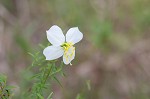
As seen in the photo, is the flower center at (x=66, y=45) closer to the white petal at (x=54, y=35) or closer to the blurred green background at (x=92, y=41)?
the white petal at (x=54, y=35)

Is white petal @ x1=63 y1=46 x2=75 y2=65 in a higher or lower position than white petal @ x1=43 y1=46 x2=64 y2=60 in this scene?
lower

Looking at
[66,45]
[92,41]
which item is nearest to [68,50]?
[66,45]

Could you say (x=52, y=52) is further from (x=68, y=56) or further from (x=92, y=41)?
(x=92, y=41)

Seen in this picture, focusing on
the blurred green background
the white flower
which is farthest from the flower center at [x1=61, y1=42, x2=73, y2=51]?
the blurred green background

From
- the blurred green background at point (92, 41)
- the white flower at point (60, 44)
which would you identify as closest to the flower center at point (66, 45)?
the white flower at point (60, 44)

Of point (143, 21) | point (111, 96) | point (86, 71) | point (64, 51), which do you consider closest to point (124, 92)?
point (111, 96)

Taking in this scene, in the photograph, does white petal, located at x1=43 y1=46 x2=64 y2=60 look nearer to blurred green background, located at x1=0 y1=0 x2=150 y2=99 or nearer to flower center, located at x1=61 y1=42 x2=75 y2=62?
flower center, located at x1=61 y1=42 x2=75 y2=62
